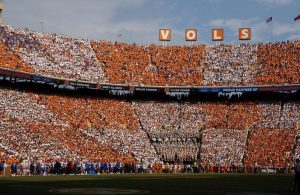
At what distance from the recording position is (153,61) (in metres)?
79.3

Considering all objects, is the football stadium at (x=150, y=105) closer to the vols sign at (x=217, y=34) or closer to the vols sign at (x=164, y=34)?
the vols sign at (x=217, y=34)

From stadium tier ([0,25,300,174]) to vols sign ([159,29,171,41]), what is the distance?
482cm

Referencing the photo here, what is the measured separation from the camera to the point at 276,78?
72.8 metres

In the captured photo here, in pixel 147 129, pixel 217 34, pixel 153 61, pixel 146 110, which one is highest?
pixel 217 34

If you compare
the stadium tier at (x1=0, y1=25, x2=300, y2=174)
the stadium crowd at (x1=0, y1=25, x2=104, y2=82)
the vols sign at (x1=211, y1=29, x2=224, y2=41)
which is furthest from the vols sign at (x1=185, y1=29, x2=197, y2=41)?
the stadium crowd at (x1=0, y1=25, x2=104, y2=82)

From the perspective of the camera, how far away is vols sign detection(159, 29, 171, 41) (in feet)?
285

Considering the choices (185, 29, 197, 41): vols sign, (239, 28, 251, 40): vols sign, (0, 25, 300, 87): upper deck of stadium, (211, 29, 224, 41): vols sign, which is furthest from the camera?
(185, 29, 197, 41): vols sign

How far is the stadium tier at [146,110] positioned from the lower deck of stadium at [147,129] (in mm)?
130

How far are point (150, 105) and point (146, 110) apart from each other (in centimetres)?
153

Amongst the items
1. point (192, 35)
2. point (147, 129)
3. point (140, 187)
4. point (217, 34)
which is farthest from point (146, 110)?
point (140, 187)

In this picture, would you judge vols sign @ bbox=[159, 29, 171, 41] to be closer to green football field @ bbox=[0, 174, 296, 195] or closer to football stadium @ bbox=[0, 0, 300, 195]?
football stadium @ bbox=[0, 0, 300, 195]

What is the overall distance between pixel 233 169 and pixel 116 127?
16184 mm

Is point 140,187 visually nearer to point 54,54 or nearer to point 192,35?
point 54,54

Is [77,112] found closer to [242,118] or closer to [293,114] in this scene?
[242,118]
